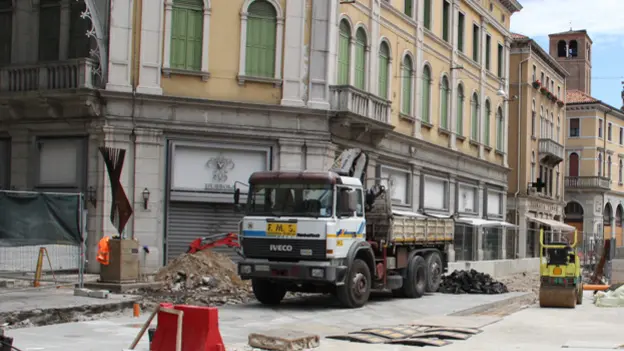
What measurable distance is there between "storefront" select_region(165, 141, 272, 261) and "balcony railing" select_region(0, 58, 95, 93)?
10.6 ft

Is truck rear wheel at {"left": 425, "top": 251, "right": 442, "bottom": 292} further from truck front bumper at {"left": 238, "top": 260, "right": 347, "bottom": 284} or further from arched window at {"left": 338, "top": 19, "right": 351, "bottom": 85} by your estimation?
arched window at {"left": 338, "top": 19, "right": 351, "bottom": 85}

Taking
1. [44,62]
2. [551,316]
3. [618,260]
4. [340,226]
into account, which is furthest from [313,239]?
[618,260]

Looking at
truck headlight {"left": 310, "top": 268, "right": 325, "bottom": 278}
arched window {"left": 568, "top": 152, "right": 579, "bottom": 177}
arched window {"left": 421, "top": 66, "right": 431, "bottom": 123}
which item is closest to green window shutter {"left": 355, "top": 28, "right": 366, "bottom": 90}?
arched window {"left": 421, "top": 66, "right": 431, "bottom": 123}

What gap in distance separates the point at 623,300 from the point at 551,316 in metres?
4.43

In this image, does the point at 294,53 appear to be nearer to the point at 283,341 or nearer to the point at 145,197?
the point at 145,197

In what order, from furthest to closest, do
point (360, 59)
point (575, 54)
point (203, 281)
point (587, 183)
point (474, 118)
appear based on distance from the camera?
point (575, 54), point (587, 183), point (474, 118), point (360, 59), point (203, 281)

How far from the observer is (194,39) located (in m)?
26.3

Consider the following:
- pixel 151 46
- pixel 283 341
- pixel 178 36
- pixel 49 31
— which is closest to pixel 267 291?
pixel 283 341

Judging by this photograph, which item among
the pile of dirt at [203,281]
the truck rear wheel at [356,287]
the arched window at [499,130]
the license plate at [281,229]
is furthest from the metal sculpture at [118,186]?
the arched window at [499,130]

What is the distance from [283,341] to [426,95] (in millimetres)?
25501

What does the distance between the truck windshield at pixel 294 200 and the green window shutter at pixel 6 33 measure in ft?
41.1

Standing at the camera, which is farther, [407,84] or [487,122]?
[487,122]

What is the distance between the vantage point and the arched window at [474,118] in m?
42.8

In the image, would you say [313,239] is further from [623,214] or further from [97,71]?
[623,214]
